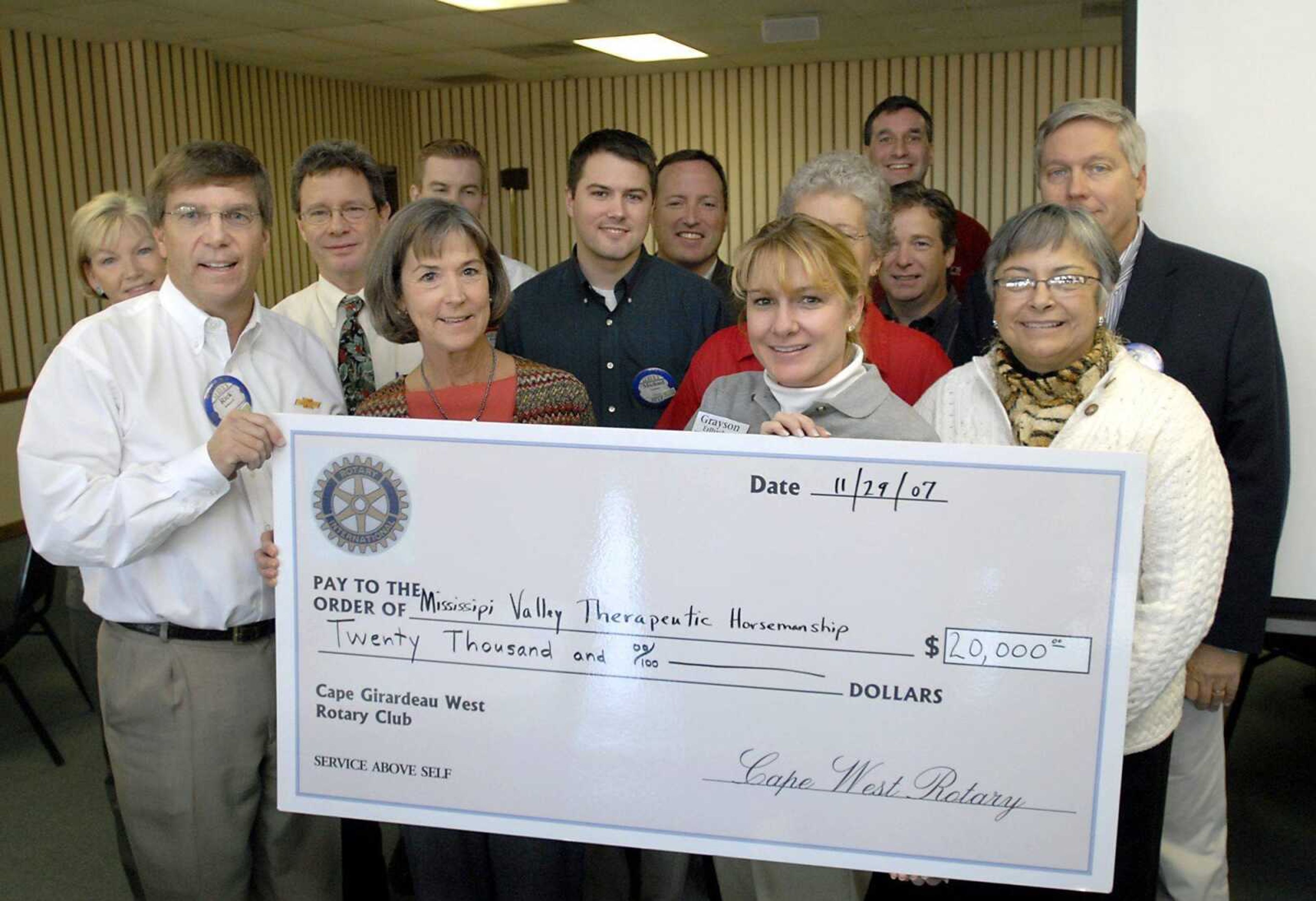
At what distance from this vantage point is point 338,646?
199 centimetres

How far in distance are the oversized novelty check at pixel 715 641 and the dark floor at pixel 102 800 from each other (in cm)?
183

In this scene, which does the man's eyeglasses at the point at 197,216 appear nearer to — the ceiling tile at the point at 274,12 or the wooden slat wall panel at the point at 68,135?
the ceiling tile at the point at 274,12

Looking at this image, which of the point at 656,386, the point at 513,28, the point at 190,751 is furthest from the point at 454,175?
→ the point at 513,28

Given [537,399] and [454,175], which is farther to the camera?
[454,175]

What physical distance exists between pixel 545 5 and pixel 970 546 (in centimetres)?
661

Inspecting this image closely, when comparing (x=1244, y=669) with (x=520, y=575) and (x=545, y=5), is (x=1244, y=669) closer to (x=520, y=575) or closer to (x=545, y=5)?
(x=520, y=575)

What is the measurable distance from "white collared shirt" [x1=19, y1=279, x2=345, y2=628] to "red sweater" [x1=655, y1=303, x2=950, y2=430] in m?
0.88

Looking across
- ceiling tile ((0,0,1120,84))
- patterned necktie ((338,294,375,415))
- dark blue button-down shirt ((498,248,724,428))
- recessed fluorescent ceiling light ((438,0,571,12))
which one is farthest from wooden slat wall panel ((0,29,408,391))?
A: dark blue button-down shirt ((498,248,724,428))

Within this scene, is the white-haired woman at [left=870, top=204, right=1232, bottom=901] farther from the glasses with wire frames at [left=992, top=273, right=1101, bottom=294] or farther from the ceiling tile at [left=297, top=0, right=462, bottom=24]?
the ceiling tile at [left=297, top=0, right=462, bottom=24]

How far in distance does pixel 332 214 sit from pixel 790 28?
20.7 ft

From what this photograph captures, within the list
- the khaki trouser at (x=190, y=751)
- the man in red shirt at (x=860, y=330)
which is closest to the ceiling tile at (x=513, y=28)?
the man in red shirt at (x=860, y=330)

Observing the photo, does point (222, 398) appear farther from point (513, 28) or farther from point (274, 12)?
point (513, 28)

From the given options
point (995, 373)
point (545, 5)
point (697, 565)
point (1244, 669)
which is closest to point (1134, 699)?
point (995, 373)

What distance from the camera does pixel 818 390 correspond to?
1978mm
